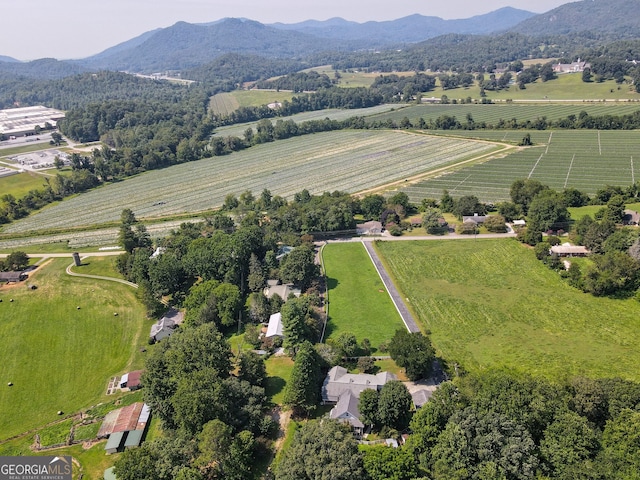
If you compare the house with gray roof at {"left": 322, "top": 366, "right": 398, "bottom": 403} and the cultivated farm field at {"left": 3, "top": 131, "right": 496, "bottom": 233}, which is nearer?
the house with gray roof at {"left": 322, "top": 366, "right": 398, "bottom": 403}

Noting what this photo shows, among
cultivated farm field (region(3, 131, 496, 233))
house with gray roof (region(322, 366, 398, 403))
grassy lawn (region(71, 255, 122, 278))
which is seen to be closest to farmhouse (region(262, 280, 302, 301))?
house with gray roof (region(322, 366, 398, 403))

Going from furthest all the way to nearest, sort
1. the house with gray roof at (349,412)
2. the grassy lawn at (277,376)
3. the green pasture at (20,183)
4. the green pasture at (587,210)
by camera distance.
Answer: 1. the green pasture at (20,183)
2. the green pasture at (587,210)
3. the grassy lawn at (277,376)
4. the house with gray roof at (349,412)

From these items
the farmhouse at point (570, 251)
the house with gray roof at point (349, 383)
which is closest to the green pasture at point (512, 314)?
the farmhouse at point (570, 251)

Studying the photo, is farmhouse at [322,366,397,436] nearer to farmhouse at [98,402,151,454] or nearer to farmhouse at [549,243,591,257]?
Answer: farmhouse at [98,402,151,454]

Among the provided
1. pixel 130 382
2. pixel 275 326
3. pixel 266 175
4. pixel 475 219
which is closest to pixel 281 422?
pixel 275 326

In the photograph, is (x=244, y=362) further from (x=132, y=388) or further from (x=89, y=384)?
(x=89, y=384)

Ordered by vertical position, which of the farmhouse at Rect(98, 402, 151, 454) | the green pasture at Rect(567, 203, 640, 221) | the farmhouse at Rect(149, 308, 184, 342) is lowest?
the farmhouse at Rect(98, 402, 151, 454)

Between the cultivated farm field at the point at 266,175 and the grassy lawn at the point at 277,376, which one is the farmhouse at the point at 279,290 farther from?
the cultivated farm field at the point at 266,175
